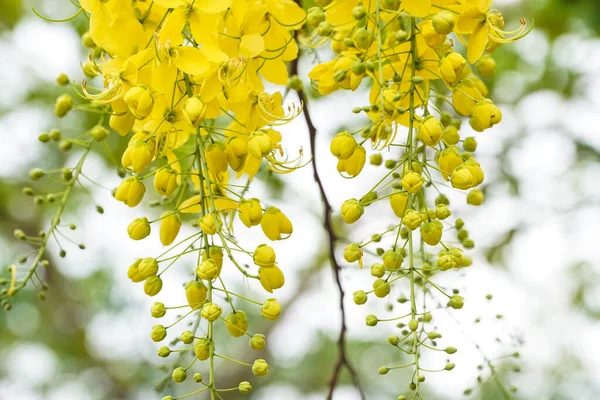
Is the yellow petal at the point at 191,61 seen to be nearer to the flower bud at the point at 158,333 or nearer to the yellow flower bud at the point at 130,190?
the yellow flower bud at the point at 130,190

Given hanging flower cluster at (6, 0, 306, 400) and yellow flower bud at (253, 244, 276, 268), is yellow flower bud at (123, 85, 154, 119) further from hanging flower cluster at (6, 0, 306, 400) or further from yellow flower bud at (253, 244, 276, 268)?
yellow flower bud at (253, 244, 276, 268)

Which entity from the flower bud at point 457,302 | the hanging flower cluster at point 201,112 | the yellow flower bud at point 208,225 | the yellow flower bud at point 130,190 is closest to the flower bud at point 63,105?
the hanging flower cluster at point 201,112

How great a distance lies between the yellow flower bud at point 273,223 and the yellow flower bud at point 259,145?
0.08 metres

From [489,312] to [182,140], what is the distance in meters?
0.55

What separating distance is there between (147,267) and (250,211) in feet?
0.38

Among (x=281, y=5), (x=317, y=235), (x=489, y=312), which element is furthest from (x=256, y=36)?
(x=317, y=235)

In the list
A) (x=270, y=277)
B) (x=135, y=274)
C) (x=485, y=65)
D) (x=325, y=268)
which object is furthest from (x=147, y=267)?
(x=325, y=268)

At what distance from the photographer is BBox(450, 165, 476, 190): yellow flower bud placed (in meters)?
0.61

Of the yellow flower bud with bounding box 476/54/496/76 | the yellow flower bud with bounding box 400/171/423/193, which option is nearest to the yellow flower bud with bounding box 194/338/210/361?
the yellow flower bud with bounding box 400/171/423/193

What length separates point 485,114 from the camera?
65cm

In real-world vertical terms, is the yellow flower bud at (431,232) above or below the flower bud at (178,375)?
above

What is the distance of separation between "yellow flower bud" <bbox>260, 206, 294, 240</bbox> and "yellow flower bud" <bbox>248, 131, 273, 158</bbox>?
3.2 inches

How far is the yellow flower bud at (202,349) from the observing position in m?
0.60

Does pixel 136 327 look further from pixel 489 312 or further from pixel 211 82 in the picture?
pixel 211 82
